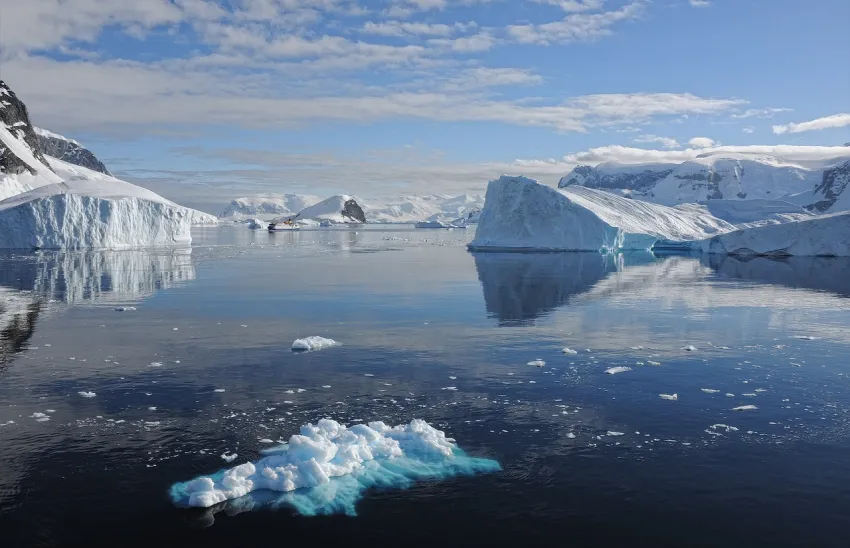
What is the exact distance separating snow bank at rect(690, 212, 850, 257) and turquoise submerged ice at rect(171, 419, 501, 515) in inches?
2133

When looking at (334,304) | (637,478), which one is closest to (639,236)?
(334,304)

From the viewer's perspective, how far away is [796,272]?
41562mm

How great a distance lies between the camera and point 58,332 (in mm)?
18844

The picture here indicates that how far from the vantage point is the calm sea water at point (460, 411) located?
309 inches

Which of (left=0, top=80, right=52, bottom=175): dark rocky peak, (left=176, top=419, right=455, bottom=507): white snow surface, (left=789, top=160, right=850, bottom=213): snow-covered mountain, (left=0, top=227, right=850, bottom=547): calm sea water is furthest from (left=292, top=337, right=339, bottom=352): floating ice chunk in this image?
(left=789, top=160, right=850, bottom=213): snow-covered mountain

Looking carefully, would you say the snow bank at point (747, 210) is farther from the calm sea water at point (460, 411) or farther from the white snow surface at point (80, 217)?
the white snow surface at point (80, 217)

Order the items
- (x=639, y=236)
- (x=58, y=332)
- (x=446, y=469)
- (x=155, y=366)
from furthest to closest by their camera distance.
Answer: (x=639, y=236)
(x=58, y=332)
(x=155, y=366)
(x=446, y=469)

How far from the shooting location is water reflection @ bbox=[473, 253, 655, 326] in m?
24.3

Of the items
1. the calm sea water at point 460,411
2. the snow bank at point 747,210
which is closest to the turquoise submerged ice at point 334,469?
the calm sea water at point 460,411

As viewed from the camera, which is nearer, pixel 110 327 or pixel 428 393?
pixel 428 393

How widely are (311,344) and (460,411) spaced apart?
6029 millimetres

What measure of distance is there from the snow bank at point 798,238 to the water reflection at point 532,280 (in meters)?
12.7

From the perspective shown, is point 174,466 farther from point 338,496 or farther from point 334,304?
point 334,304

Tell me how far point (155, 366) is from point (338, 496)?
308 inches
